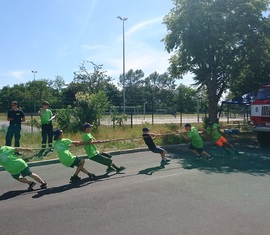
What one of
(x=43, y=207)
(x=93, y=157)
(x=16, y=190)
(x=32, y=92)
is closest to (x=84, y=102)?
(x=93, y=157)

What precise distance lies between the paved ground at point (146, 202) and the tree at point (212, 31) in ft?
29.7

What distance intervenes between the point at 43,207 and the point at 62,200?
0.46m

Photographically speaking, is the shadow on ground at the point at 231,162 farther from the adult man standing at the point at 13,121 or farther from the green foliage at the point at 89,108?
the green foliage at the point at 89,108

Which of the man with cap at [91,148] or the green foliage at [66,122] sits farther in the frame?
the green foliage at [66,122]

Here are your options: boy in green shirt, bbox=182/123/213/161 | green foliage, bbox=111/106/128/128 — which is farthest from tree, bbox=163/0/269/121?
boy in green shirt, bbox=182/123/213/161

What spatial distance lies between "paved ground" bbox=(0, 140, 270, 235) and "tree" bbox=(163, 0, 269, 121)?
A: 357 inches

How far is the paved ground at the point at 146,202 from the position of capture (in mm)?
4520

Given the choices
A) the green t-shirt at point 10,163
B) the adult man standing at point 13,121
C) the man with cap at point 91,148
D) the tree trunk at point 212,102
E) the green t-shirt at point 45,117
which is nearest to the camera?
the green t-shirt at point 10,163

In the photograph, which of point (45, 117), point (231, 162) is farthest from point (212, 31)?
point (45, 117)

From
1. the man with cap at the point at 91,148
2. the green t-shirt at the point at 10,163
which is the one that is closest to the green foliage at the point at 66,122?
the man with cap at the point at 91,148

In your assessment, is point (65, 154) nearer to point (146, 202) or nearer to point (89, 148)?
point (89, 148)

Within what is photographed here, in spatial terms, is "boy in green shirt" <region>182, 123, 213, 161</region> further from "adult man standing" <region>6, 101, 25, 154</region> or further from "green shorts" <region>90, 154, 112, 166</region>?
"adult man standing" <region>6, 101, 25, 154</region>

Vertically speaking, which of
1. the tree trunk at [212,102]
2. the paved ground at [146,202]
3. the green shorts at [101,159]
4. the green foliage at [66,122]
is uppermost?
the tree trunk at [212,102]

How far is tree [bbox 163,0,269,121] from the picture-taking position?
1584 cm
